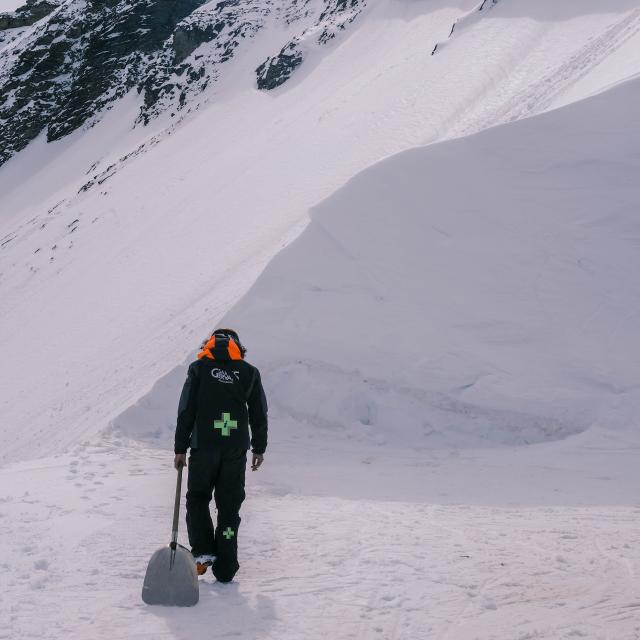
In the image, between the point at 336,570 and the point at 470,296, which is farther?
the point at 470,296

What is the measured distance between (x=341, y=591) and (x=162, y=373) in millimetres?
6373

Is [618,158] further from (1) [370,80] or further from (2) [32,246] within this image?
(2) [32,246]

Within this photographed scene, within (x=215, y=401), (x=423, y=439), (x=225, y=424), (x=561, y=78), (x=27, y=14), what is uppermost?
(x=215, y=401)

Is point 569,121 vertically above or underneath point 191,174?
above

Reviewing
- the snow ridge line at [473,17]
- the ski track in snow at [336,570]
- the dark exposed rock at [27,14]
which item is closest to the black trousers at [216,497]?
the ski track in snow at [336,570]

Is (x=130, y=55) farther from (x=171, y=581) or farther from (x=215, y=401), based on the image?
(x=171, y=581)

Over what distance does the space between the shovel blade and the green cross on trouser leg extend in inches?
30.1

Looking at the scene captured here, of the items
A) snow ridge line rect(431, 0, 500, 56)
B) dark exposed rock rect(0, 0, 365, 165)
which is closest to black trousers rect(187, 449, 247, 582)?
snow ridge line rect(431, 0, 500, 56)

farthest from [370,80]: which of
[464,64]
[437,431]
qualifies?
[437,431]

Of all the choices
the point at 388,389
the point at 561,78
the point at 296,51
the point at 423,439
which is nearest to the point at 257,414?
the point at 423,439

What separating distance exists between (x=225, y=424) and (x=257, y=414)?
0.76 feet

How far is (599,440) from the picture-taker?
8.09 meters

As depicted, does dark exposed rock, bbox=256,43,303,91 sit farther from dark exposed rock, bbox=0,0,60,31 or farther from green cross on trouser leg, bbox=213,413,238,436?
dark exposed rock, bbox=0,0,60,31

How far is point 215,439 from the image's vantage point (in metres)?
4.44
